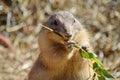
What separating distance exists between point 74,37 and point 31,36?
2556 mm

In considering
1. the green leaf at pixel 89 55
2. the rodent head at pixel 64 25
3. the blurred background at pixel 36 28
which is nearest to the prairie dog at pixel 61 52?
the rodent head at pixel 64 25

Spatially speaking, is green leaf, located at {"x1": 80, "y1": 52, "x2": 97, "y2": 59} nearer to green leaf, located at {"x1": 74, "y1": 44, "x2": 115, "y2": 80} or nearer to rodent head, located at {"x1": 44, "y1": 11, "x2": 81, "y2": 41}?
green leaf, located at {"x1": 74, "y1": 44, "x2": 115, "y2": 80}

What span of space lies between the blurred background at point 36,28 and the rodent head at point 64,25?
1.94 m

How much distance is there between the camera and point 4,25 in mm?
6328

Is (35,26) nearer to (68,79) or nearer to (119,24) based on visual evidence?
(119,24)

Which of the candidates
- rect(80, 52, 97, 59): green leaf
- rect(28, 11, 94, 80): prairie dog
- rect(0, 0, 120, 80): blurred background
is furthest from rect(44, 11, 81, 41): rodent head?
rect(0, 0, 120, 80): blurred background

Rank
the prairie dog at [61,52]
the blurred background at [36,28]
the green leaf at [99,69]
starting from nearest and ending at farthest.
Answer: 1. the green leaf at [99,69]
2. the prairie dog at [61,52]
3. the blurred background at [36,28]

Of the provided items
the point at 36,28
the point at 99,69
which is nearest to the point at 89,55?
the point at 99,69

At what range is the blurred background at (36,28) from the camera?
579 cm

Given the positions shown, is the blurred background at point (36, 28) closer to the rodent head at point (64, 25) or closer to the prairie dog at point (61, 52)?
the prairie dog at point (61, 52)

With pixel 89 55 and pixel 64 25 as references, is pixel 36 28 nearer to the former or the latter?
pixel 64 25

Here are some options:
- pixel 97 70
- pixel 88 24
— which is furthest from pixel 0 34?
pixel 97 70

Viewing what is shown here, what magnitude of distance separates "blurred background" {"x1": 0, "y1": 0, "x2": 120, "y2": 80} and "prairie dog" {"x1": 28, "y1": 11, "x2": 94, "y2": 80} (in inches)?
67.1

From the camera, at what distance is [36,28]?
6223 millimetres
